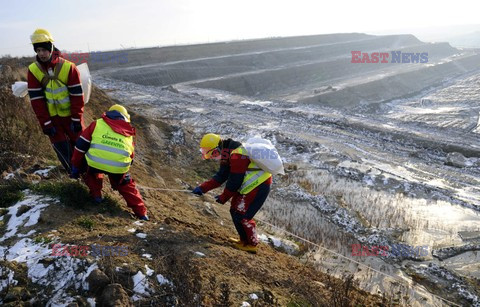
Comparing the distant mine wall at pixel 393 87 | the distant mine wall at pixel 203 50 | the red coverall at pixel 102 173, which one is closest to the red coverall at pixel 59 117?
the red coverall at pixel 102 173

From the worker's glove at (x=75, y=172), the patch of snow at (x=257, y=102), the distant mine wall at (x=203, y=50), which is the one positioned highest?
the distant mine wall at (x=203, y=50)

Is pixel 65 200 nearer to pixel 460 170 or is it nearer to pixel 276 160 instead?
pixel 276 160

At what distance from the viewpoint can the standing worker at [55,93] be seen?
4.27 metres

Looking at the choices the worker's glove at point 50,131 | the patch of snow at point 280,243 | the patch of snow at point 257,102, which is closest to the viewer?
the worker's glove at point 50,131

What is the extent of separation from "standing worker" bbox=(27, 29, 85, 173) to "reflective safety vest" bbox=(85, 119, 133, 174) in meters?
0.93

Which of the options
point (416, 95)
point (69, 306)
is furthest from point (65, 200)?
point (416, 95)

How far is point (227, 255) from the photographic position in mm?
3879

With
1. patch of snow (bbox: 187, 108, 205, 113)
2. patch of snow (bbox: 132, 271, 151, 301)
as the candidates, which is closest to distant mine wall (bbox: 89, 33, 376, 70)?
patch of snow (bbox: 187, 108, 205, 113)

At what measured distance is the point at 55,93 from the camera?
4.44m

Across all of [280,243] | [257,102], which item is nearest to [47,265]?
[280,243]

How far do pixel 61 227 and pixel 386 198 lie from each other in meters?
7.86

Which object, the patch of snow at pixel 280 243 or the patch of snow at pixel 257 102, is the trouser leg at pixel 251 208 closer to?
the patch of snow at pixel 280 243

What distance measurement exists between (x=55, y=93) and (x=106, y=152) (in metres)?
1.35

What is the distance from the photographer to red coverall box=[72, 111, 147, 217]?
391cm
